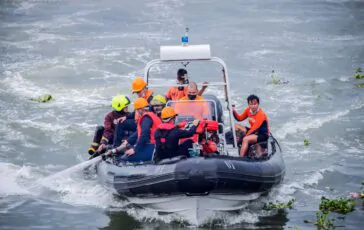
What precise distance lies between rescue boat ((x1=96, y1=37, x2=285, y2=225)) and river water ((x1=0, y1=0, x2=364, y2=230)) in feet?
1.36

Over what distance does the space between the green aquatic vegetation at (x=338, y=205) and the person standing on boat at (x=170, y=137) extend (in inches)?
90.6

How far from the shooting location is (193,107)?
10516 millimetres

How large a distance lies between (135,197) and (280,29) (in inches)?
619

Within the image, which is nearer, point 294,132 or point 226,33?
point 294,132

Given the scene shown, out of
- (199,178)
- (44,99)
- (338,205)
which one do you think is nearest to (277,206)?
(338,205)

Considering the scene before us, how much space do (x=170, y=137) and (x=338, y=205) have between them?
2.75 metres

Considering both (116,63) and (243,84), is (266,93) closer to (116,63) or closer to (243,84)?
(243,84)

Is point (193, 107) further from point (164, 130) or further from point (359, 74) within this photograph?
point (359, 74)

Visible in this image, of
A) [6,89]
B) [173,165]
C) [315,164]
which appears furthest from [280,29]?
[173,165]

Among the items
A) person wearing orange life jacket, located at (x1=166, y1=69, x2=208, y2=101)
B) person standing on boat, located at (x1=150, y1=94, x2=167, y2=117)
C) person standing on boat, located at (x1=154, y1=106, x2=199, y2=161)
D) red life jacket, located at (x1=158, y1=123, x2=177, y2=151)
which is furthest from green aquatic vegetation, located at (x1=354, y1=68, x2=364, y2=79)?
red life jacket, located at (x1=158, y1=123, x2=177, y2=151)

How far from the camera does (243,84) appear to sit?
18.6 m

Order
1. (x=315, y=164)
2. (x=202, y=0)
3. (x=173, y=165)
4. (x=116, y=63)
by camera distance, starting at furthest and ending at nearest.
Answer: (x=202, y=0) → (x=116, y=63) → (x=315, y=164) → (x=173, y=165)

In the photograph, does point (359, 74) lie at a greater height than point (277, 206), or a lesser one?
lesser

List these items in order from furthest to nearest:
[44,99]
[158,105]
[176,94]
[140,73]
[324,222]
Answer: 1. [140,73]
2. [44,99]
3. [176,94]
4. [158,105]
5. [324,222]
